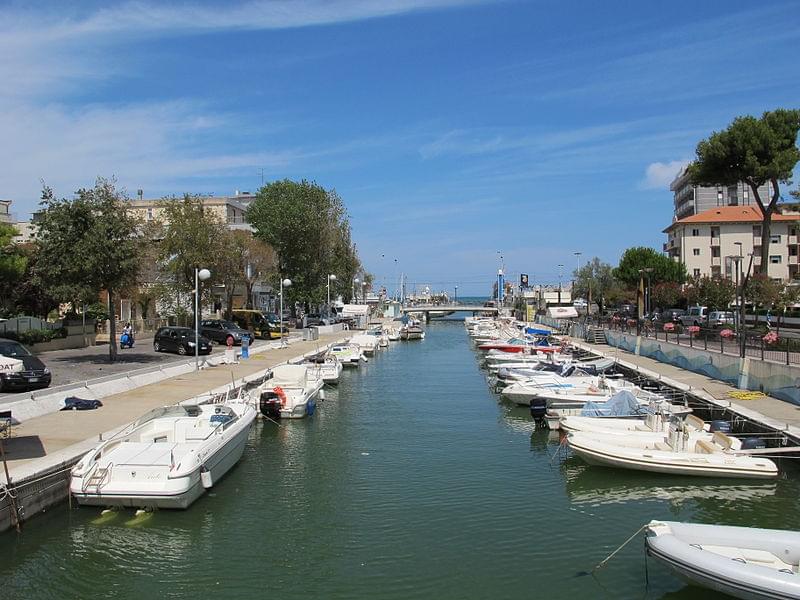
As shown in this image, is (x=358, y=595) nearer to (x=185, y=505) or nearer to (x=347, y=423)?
(x=185, y=505)

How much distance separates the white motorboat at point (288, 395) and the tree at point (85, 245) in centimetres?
914

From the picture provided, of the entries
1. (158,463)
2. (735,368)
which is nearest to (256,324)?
(735,368)

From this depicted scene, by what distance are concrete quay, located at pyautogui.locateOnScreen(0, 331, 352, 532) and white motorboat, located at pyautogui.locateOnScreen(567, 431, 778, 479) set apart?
13074mm

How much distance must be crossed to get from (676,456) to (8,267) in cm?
4043

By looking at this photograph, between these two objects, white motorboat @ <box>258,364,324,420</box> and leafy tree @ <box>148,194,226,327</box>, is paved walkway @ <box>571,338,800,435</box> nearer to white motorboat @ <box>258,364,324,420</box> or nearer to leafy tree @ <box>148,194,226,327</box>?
white motorboat @ <box>258,364,324,420</box>

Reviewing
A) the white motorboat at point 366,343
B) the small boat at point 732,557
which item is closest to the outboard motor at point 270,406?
Result: the small boat at point 732,557

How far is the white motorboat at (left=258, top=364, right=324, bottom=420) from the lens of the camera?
92.8 ft

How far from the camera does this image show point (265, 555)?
13898 millimetres

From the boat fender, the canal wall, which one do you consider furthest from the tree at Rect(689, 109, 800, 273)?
the boat fender

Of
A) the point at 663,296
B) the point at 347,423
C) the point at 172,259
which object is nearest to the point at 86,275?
the point at 347,423

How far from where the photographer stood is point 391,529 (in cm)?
1546

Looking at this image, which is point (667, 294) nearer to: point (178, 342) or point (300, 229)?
point (300, 229)

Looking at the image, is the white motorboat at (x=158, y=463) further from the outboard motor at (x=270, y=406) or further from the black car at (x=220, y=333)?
the black car at (x=220, y=333)

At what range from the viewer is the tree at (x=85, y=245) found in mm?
33125
